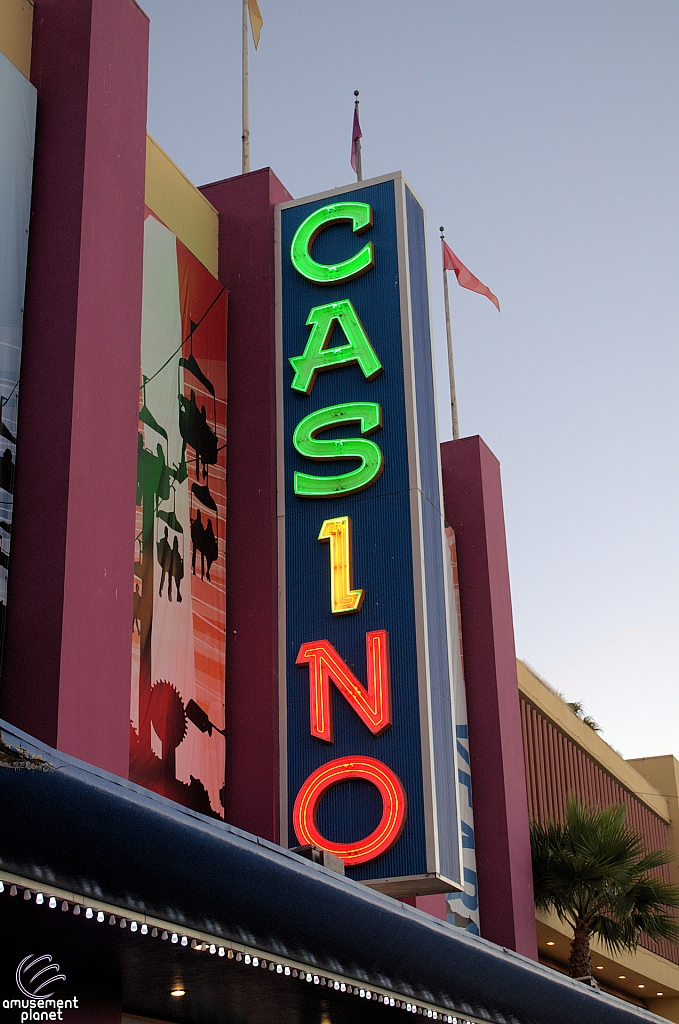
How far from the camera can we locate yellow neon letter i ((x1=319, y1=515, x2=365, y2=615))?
1495 centimetres

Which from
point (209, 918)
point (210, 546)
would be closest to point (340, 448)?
point (210, 546)

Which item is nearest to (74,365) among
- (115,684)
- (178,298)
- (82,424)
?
(82,424)

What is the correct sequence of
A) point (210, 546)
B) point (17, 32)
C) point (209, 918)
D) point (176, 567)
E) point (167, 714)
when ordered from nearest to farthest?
point (209, 918), point (17, 32), point (167, 714), point (176, 567), point (210, 546)

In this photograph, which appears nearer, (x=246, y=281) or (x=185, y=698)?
(x=185, y=698)

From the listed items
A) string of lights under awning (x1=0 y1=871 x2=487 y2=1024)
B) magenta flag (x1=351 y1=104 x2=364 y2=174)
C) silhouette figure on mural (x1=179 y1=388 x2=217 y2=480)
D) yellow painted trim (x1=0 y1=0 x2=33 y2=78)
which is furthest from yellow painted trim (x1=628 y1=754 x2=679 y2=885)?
yellow painted trim (x1=0 y1=0 x2=33 y2=78)

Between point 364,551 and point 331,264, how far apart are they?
4.10 meters

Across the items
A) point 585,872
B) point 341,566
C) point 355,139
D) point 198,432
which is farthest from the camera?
point 585,872

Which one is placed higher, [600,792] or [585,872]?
[600,792]

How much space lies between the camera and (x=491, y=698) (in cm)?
2080

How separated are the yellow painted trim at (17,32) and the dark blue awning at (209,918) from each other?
27.8 feet

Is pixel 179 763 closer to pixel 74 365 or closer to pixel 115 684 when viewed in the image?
pixel 115 684

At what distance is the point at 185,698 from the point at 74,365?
4.64 metres

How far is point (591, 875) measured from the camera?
2080cm

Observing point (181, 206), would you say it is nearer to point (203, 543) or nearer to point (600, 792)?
point (203, 543)
